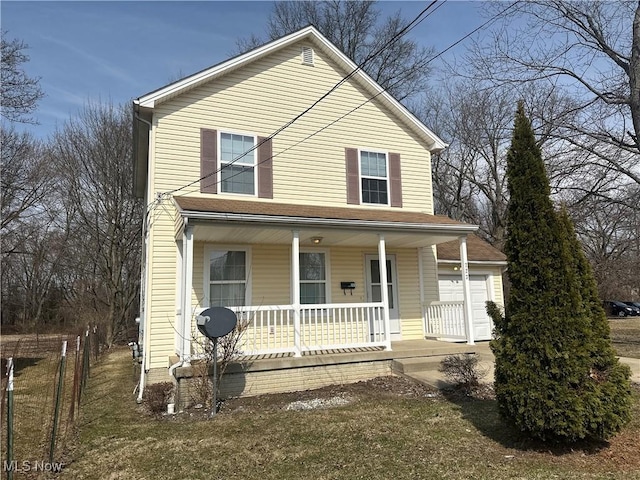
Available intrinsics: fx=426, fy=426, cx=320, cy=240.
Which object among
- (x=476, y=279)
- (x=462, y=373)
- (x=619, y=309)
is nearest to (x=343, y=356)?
(x=462, y=373)

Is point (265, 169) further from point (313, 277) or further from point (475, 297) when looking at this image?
point (475, 297)

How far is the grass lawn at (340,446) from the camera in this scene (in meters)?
4.00

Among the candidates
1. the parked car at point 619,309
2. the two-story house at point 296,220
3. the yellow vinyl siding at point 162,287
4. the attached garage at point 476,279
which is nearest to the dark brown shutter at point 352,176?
the two-story house at point 296,220

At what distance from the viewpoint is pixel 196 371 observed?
671 centimetres

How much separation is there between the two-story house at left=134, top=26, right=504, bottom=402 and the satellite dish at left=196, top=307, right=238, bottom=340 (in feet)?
2.95

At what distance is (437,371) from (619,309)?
105ft

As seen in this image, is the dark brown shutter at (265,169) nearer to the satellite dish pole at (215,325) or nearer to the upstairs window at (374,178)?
the upstairs window at (374,178)

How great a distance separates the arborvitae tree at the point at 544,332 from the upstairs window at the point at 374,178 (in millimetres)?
6202

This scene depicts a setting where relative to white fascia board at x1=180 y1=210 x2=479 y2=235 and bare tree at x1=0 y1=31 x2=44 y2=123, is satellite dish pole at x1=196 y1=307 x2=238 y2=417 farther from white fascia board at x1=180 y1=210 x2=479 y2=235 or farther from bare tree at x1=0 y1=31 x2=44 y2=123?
bare tree at x1=0 y1=31 x2=44 y2=123

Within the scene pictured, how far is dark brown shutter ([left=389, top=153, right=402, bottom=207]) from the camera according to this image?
11.0 metres

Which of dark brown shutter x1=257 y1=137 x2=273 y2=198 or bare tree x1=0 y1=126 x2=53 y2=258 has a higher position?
bare tree x1=0 y1=126 x2=53 y2=258

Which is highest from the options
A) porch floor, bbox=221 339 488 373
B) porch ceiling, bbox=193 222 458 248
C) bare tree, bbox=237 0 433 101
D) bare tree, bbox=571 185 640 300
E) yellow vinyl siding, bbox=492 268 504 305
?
bare tree, bbox=237 0 433 101

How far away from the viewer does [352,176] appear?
10672 millimetres

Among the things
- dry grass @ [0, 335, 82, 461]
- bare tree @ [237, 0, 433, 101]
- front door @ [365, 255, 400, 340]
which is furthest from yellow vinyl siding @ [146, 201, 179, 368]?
bare tree @ [237, 0, 433, 101]
